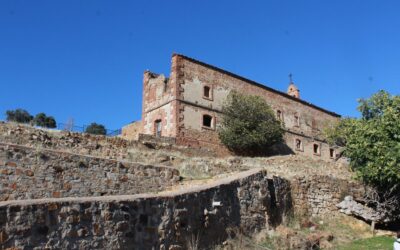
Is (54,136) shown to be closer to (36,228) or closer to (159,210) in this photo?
(159,210)

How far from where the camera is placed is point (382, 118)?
18.7 meters

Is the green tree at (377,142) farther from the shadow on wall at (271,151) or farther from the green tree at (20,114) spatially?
the green tree at (20,114)

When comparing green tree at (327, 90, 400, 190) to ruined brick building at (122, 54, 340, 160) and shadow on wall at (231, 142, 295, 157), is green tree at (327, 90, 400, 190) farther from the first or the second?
ruined brick building at (122, 54, 340, 160)

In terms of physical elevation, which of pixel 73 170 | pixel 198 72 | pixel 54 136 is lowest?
pixel 73 170

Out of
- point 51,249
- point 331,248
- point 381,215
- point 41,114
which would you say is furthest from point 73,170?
point 41,114

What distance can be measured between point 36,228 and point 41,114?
45916mm

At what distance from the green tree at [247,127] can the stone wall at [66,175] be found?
1424 centimetres

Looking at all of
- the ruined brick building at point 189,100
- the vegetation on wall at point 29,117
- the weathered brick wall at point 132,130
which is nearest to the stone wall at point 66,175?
the ruined brick building at point 189,100

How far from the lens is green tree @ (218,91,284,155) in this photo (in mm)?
28828

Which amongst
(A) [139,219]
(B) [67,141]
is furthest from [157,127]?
(A) [139,219]

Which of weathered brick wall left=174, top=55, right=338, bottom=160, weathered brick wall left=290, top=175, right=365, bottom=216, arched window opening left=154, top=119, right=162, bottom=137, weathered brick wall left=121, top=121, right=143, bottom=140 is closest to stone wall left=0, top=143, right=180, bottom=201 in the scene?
weathered brick wall left=290, top=175, right=365, bottom=216

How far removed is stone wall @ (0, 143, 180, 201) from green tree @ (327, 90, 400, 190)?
25.9 feet

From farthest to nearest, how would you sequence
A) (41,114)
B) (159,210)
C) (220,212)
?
(41,114) < (220,212) < (159,210)

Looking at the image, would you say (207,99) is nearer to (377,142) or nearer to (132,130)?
(132,130)
